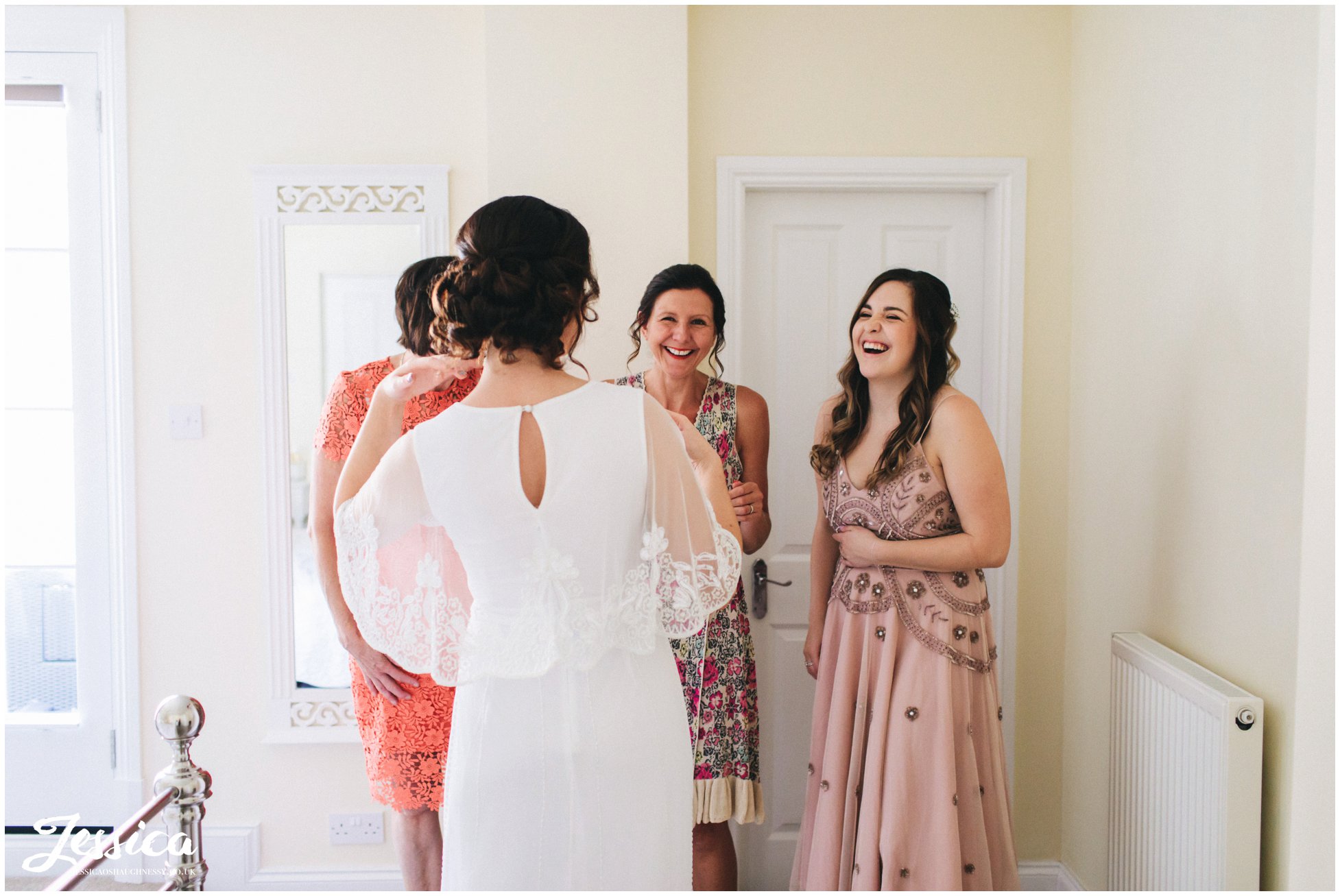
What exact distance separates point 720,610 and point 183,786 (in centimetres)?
A: 111

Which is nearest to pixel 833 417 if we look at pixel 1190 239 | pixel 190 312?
pixel 1190 239

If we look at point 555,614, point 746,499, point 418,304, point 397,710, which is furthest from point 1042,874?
point 418,304

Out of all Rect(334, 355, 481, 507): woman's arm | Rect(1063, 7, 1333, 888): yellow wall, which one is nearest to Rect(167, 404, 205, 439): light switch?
Rect(334, 355, 481, 507): woman's arm

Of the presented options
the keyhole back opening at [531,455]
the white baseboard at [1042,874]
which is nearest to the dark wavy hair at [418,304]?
the keyhole back opening at [531,455]

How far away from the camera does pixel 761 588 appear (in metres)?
2.47

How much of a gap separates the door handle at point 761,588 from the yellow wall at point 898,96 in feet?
2.92

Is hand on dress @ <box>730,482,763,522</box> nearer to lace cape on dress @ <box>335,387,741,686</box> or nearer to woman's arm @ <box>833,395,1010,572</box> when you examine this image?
woman's arm @ <box>833,395,1010,572</box>

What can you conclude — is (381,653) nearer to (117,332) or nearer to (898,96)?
(117,332)

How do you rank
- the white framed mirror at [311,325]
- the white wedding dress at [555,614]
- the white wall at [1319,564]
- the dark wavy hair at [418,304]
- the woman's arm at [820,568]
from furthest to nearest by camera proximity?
1. the white framed mirror at [311,325]
2. the woman's arm at [820,568]
3. the dark wavy hair at [418,304]
4. the white wall at [1319,564]
5. the white wedding dress at [555,614]

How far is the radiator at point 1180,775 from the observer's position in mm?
1565

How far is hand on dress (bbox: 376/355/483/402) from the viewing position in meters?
1.49

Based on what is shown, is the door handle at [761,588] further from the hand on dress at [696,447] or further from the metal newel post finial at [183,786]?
the metal newel post finial at [183,786]

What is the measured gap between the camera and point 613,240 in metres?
2.32

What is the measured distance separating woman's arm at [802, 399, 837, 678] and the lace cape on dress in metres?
0.74
